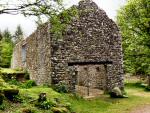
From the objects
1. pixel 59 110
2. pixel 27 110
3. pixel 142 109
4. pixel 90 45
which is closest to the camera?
pixel 27 110

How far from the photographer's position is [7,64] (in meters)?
55.5

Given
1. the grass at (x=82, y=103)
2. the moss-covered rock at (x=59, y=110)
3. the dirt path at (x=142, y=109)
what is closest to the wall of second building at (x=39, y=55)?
the grass at (x=82, y=103)

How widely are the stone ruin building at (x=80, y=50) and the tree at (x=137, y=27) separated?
7.56 metres

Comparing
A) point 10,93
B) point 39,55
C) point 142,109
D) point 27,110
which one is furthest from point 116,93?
point 27,110

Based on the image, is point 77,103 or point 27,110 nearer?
point 27,110

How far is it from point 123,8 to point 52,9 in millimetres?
20899

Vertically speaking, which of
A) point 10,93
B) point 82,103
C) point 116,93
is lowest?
point 82,103

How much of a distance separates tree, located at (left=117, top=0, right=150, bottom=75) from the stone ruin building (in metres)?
7.56

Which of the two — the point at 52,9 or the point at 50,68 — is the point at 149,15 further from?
the point at 52,9

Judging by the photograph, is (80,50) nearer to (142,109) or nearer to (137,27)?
(142,109)

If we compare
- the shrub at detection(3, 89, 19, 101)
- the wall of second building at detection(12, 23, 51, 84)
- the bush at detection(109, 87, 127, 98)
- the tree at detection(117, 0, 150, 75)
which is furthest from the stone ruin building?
the tree at detection(117, 0, 150, 75)

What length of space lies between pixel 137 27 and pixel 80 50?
11594mm

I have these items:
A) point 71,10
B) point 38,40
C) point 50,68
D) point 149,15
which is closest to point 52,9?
point 71,10

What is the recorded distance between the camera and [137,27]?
32.2 meters
